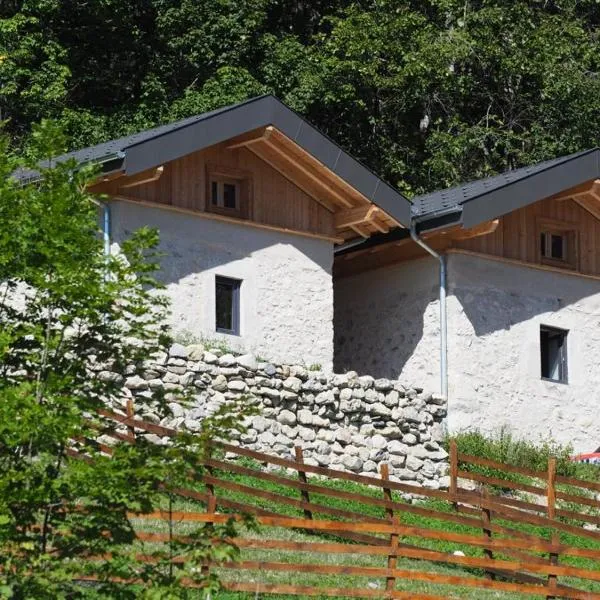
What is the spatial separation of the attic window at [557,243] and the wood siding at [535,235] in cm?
7

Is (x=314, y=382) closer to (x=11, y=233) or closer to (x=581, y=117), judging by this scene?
(x=11, y=233)

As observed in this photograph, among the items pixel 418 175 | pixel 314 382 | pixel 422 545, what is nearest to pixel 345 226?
pixel 314 382

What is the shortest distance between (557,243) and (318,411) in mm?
7506

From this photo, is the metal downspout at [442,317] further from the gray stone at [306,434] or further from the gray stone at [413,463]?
the gray stone at [306,434]

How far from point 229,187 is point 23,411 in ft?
54.2

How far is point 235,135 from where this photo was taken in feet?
86.4

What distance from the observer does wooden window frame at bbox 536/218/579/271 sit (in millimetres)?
30109

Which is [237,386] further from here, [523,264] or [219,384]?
[523,264]

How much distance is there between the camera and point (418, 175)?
1630 inches

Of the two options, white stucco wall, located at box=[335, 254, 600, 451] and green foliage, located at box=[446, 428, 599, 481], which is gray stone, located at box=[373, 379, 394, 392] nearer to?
green foliage, located at box=[446, 428, 599, 481]

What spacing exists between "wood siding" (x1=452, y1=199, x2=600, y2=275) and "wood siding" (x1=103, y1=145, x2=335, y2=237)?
2.60 metres

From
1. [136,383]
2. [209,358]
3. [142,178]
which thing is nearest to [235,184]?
[142,178]

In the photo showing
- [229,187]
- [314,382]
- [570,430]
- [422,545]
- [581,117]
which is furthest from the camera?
[581,117]

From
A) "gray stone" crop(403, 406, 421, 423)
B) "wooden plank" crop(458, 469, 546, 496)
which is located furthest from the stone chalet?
"wooden plank" crop(458, 469, 546, 496)
